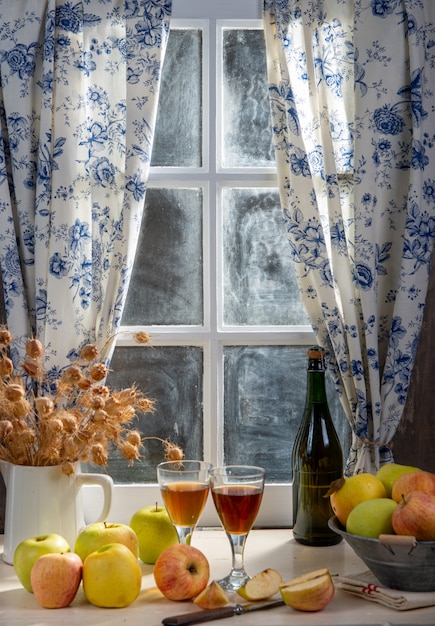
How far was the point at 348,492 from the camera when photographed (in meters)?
1.57

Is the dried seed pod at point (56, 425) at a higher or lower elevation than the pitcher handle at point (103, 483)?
higher

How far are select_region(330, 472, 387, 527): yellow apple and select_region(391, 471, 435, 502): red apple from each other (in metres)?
0.04

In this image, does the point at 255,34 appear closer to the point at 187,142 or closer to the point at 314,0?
the point at 314,0

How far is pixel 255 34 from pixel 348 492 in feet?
4.17

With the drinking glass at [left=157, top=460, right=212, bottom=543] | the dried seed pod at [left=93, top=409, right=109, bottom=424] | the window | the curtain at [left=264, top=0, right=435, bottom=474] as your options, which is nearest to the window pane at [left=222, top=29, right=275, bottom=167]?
the window

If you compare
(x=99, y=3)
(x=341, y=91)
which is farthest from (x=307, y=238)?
(x=99, y=3)

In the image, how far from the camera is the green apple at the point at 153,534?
169 cm

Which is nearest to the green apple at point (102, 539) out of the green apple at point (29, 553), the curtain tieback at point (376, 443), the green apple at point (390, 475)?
the green apple at point (29, 553)

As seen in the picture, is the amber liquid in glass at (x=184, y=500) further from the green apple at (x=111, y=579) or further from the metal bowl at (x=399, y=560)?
the metal bowl at (x=399, y=560)

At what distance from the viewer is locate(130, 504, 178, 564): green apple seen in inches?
66.6

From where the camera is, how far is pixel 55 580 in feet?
4.72

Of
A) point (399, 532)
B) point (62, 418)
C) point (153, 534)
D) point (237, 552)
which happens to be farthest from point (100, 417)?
point (399, 532)

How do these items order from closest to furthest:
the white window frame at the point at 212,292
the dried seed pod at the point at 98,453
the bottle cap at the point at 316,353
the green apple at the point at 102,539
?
the green apple at the point at 102,539 → the dried seed pod at the point at 98,453 → the bottle cap at the point at 316,353 → the white window frame at the point at 212,292

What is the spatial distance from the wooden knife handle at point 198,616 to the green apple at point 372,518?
29 cm
